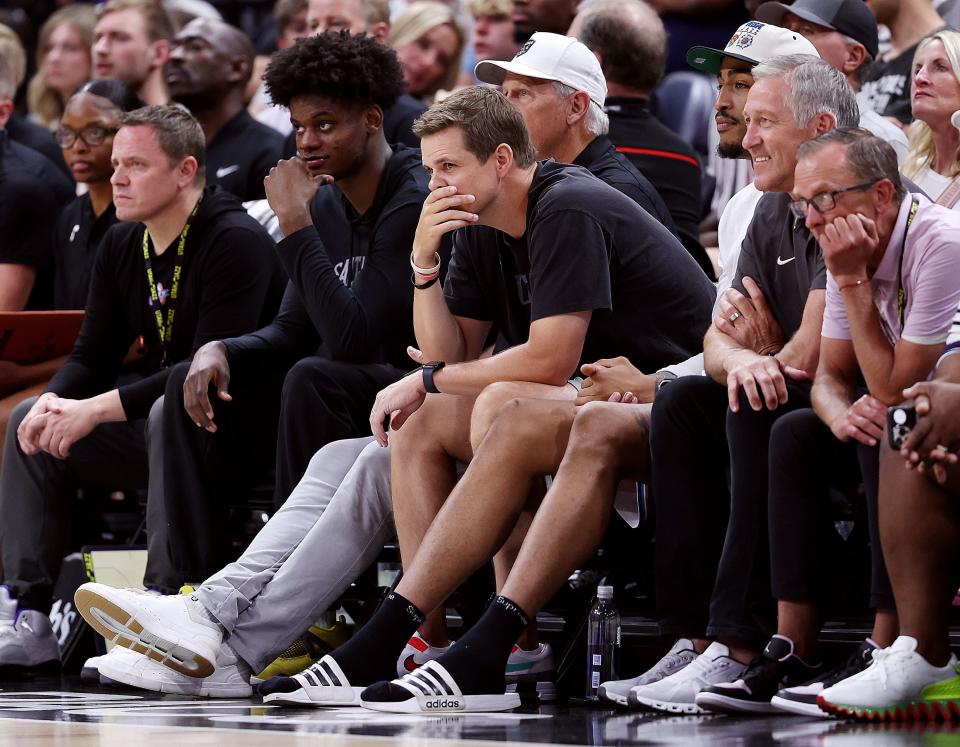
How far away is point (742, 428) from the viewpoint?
3.52 metres

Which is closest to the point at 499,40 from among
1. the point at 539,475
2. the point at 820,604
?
the point at 539,475

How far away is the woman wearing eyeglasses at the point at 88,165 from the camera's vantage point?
5.84 m

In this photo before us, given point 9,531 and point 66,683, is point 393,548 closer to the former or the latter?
point 66,683

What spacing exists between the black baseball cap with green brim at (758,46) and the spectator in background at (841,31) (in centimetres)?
47

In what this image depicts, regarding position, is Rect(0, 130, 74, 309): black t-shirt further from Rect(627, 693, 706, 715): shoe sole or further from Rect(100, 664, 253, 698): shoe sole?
Rect(627, 693, 706, 715): shoe sole

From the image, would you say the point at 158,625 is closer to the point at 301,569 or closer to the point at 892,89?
the point at 301,569

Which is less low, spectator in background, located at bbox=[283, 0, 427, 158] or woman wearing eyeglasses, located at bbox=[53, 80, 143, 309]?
spectator in background, located at bbox=[283, 0, 427, 158]

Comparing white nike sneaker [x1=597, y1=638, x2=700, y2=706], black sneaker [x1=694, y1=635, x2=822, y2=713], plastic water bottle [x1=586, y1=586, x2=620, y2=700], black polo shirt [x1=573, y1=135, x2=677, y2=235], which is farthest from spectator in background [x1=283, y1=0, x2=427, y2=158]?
black sneaker [x1=694, y1=635, x2=822, y2=713]

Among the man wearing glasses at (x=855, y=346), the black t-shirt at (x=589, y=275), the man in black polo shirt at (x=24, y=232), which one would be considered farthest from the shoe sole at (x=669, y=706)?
the man in black polo shirt at (x=24, y=232)

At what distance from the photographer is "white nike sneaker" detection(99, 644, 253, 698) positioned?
4184 millimetres

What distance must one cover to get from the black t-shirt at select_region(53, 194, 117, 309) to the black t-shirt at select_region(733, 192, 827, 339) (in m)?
2.74

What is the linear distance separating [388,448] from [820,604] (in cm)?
133

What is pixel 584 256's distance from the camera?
3.83 metres

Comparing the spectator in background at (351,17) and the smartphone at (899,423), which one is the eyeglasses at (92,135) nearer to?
the spectator in background at (351,17)
